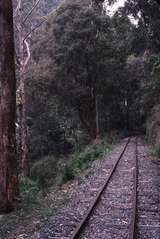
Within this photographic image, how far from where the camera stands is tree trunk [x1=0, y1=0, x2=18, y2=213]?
1139 centimetres

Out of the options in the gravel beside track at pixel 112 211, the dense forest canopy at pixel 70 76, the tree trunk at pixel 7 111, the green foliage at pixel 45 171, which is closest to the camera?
the gravel beside track at pixel 112 211

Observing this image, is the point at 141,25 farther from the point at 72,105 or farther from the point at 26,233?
the point at 26,233

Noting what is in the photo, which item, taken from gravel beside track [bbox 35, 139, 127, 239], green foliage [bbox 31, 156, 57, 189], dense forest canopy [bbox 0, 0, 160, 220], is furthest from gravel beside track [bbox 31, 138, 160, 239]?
dense forest canopy [bbox 0, 0, 160, 220]

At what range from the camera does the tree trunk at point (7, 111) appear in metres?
11.4

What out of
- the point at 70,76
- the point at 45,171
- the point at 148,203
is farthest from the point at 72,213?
the point at 70,76

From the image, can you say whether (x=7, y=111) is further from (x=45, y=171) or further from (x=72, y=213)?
(x=45, y=171)

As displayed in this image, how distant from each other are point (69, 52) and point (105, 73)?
5472mm

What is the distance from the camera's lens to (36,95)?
40.6 metres

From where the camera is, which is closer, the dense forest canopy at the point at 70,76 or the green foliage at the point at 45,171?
the green foliage at the point at 45,171

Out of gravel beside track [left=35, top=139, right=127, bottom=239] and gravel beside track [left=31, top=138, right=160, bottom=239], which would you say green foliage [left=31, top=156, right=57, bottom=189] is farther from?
gravel beside track [left=35, top=139, right=127, bottom=239]

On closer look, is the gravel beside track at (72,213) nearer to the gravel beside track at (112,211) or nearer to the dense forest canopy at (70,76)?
the gravel beside track at (112,211)

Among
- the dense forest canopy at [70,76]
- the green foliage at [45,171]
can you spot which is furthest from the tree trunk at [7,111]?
the dense forest canopy at [70,76]

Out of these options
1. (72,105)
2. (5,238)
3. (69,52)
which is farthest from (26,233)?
(72,105)

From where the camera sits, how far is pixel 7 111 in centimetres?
1159
